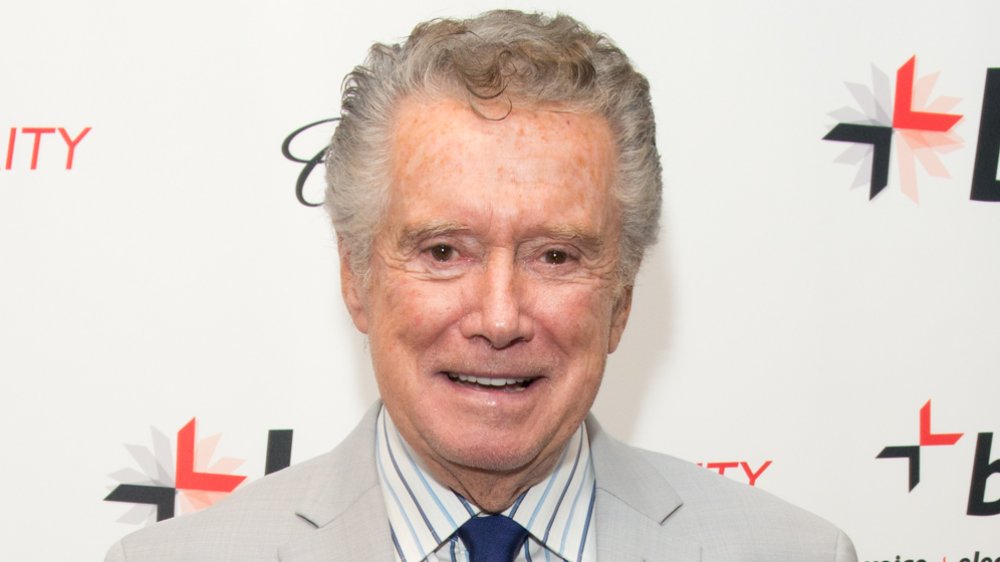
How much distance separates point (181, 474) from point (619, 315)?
779 millimetres

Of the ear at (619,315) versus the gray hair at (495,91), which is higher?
the gray hair at (495,91)

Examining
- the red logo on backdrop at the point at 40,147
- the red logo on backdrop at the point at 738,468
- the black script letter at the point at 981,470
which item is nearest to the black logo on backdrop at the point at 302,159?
the red logo on backdrop at the point at 40,147

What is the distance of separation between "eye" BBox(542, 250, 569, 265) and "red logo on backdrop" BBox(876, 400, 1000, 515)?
Answer: 3.17 ft

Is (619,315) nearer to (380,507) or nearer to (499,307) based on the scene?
(499,307)

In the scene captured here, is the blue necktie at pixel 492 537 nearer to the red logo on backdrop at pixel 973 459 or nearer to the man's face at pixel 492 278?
the man's face at pixel 492 278

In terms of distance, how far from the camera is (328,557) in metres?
1.41

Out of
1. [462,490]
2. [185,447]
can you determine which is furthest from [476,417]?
[185,447]

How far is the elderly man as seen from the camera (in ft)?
4.48

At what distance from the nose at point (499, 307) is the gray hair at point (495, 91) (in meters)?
0.17

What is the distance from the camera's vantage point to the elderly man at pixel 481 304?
53.7 inches

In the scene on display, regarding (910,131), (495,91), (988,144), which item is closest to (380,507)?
(495,91)

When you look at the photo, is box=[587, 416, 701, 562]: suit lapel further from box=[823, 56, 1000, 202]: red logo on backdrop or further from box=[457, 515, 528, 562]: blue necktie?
box=[823, 56, 1000, 202]: red logo on backdrop

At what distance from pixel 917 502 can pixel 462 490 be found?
103 centimetres

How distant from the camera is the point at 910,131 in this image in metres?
2.05
